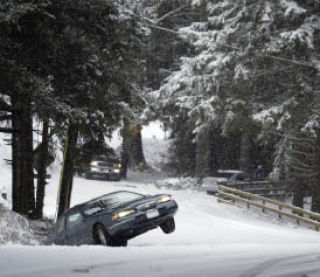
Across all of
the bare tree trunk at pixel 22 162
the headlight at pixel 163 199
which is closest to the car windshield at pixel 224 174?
the bare tree trunk at pixel 22 162

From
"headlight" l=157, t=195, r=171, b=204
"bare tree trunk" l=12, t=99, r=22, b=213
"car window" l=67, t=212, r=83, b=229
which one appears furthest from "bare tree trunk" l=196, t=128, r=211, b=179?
"car window" l=67, t=212, r=83, b=229

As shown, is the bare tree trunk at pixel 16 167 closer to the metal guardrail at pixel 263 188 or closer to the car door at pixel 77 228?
the car door at pixel 77 228

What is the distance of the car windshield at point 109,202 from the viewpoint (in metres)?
11.9

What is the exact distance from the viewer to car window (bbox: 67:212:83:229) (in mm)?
12039

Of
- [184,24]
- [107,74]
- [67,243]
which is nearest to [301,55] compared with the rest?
[107,74]

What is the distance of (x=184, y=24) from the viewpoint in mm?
33719

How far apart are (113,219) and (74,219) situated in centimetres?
135

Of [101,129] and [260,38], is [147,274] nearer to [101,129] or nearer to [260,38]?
[101,129]

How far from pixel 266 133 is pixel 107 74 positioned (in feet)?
25.7

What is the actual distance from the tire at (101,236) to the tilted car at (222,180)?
14823 millimetres

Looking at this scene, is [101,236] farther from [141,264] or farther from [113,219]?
[141,264]

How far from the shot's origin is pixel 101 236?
11.6 metres

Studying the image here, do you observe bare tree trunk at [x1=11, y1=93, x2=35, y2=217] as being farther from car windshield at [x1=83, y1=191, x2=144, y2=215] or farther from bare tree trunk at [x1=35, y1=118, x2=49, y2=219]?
car windshield at [x1=83, y1=191, x2=144, y2=215]

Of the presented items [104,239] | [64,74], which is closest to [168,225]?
[104,239]
